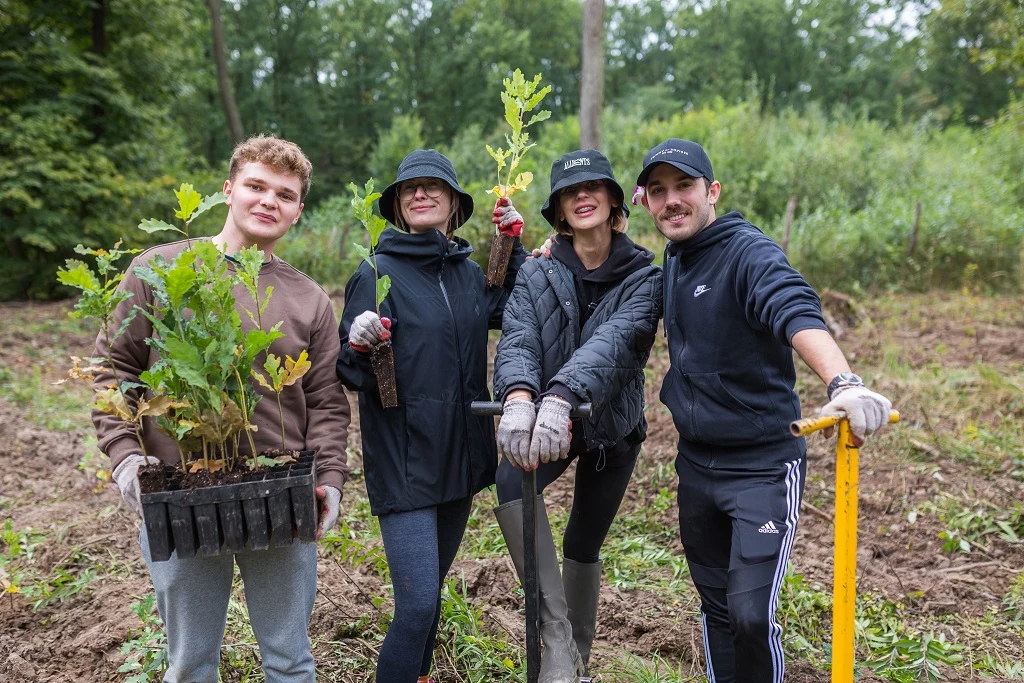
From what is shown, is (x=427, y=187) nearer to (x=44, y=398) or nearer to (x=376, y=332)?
(x=376, y=332)

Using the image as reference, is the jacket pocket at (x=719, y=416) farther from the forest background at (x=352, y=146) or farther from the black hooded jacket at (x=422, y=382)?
the forest background at (x=352, y=146)

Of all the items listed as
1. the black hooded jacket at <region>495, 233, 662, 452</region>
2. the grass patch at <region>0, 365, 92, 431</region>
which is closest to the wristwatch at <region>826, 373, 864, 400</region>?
the black hooded jacket at <region>495, 233, 662, 452</region>

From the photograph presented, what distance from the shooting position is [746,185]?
1406cm

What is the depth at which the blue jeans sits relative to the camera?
2.30 meters

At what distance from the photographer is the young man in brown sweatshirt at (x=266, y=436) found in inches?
81.4

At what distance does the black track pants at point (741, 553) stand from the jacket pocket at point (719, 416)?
0.12 metres

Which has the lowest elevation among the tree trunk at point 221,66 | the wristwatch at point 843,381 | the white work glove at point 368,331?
the wristwatch at point 843,381

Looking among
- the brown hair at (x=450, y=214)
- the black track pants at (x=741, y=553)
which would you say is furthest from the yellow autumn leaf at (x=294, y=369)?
the black track pants at (x=741, y=553)

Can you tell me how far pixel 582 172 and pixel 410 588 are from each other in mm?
1548

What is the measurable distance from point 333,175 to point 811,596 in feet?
98.9

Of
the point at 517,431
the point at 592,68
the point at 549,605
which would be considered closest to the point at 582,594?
the point at 549,605

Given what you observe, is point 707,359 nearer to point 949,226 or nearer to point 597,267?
point 597,267

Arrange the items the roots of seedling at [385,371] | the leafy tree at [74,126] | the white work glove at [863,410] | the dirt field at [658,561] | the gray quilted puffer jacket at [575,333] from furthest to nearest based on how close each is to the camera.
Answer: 1. the leafy tree at [74,126]
2. the dirt field at [658,561]
3. the gray quilted puffer jacket at [575,333]
4. the roots of seedling at [385,371]
5. the white work glove at [863,410]

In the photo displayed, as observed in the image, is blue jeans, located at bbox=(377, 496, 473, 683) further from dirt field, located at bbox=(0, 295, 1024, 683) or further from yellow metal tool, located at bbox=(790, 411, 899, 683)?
yellow metal tool, located at bbox=(790, 411, 899, 683)
